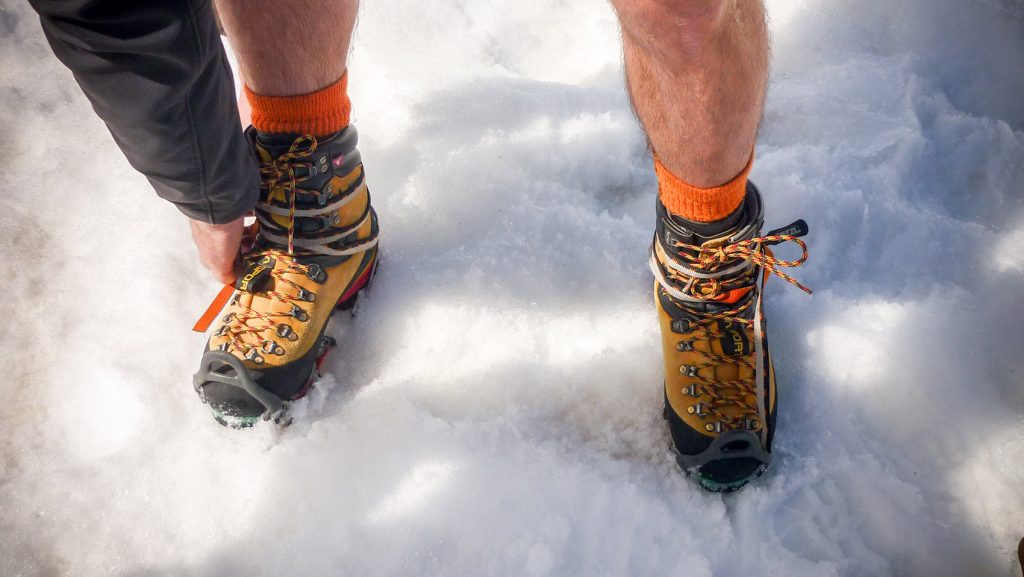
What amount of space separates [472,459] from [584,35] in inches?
50.9

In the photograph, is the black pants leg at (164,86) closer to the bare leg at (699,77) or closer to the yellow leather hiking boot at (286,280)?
the yellow leather hiking boot at (286,280)

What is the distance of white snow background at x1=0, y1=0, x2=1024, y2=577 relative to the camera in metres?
0.99

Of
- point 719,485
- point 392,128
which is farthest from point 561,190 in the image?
point 719,485

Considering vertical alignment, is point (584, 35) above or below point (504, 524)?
above

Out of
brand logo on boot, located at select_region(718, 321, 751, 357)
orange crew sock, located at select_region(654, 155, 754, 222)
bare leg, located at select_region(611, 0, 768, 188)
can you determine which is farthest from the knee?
brand logo on boot, located at select_region(718, 321, 751, 357)

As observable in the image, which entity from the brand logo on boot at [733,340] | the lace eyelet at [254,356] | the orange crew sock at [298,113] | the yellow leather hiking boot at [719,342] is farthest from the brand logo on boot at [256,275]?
the brand logo on boot at [733,340]

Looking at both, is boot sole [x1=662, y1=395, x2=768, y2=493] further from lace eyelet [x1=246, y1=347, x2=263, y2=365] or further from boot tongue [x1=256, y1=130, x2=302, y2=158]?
boot tongue [x1=256, y1=130, x2=302, y2=158]

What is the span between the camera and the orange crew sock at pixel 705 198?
97 cm

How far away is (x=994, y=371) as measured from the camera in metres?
1.12

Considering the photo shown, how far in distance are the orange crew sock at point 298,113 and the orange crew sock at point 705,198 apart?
586mm

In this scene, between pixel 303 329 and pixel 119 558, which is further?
pixel 303 329

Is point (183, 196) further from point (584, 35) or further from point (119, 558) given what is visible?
point (584, 35)

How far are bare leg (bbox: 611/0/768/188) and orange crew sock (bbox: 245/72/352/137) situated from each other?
0.52 m

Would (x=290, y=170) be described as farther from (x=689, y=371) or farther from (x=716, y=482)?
(x=716, y=482)
